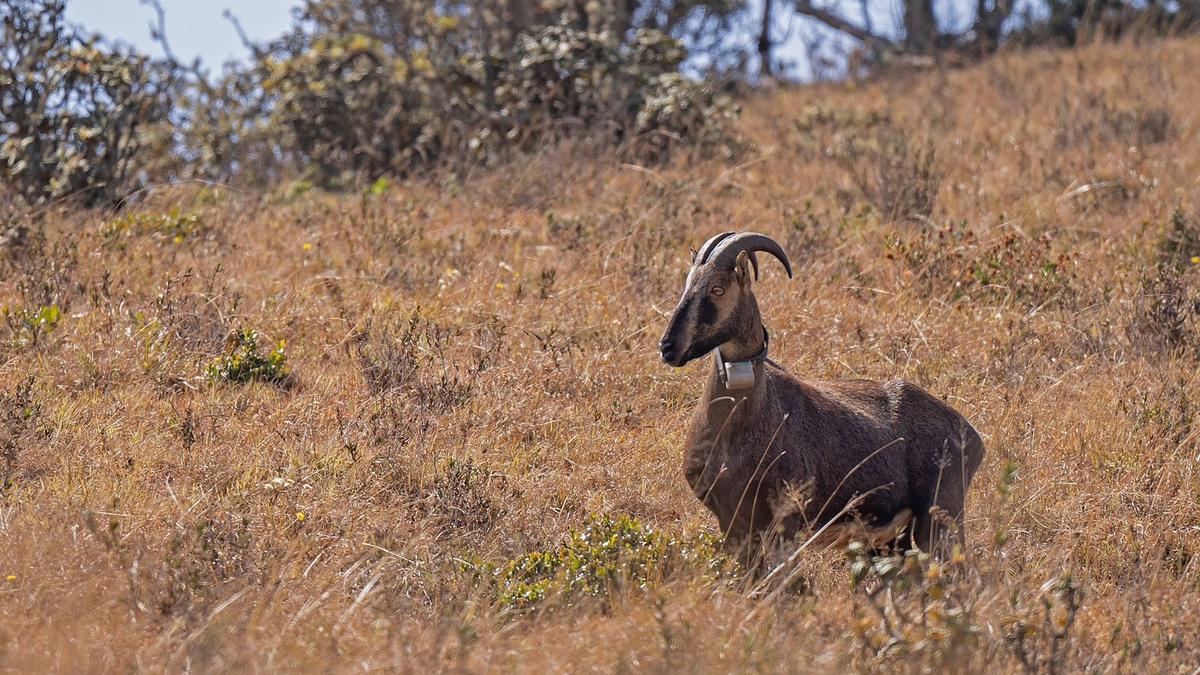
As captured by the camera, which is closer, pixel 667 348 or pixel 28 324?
pixel 667 348

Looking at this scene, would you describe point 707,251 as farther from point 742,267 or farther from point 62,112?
point 62,112

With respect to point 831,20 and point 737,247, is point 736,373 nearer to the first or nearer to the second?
point 737,247

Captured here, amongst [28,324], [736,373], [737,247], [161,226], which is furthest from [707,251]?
[161,226]

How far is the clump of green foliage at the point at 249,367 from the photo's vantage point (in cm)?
781

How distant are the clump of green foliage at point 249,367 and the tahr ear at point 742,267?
317 centimetres

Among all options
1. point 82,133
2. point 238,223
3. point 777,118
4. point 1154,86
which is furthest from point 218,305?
point 1154,86

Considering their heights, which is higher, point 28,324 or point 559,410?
point 28,324

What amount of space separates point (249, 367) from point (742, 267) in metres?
3.30

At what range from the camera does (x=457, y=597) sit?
571 cm

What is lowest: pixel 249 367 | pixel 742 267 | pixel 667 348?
pixel 249 367

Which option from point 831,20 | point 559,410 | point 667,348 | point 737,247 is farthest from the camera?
point 831,20

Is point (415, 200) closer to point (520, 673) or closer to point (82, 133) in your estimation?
point (82, 133)

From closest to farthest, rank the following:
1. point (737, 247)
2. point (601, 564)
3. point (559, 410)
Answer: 1. point (737, 247)
2. point (601, 564)
3. point (559, 410)

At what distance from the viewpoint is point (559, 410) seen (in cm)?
776
